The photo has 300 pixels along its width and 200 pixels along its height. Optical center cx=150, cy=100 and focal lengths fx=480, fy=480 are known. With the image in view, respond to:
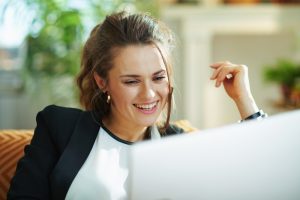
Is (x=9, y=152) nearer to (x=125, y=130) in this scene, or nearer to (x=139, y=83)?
(x=125, y=130)

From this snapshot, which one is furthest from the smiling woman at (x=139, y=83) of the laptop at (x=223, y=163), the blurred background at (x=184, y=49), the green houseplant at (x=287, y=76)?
the green houseplant at (x=287, y=76)

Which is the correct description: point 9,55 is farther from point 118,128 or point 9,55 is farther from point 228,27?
point 118,128

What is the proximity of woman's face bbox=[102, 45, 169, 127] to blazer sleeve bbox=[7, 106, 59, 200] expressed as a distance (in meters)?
0.21

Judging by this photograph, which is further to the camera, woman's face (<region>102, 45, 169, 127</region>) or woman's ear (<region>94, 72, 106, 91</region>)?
woman's ear (<region>94, 72, 106, 91</region>)

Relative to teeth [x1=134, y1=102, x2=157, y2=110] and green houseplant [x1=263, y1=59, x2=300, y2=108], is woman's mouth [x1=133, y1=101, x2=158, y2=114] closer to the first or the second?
teeth [x1=134, y1=102, x2=157, y2=110]

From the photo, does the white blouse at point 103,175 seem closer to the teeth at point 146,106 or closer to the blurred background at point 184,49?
the teeth at point 146,106

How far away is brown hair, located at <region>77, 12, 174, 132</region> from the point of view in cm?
126

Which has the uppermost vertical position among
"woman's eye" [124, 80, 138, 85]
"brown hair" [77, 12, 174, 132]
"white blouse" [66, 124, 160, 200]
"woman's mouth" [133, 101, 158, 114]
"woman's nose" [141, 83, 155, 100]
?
"brown hair" [77, 12, 174, 132]

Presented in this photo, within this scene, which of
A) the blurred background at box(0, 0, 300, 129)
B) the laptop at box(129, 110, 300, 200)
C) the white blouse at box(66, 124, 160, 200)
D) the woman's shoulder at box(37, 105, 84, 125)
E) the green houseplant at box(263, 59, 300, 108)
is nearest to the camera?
the laptop at box(129, 110, 300, 200)

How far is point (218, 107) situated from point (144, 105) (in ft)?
11.8

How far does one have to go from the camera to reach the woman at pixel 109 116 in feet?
3.79

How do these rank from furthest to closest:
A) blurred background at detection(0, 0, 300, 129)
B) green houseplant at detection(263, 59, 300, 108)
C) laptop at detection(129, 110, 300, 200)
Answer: green houseplant at detection(263, 59, 300, 108) → blurred background at detection(0, 0, 300, 129) → laptop at detection(129, 110, 300, 200)

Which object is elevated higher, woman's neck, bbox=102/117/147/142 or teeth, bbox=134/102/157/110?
teeth, bbox=134/102/157/110

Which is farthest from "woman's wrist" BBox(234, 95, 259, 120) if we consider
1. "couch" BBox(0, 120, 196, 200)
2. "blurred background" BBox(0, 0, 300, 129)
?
"blurred background" BBox(0, 0, 300, 129)
